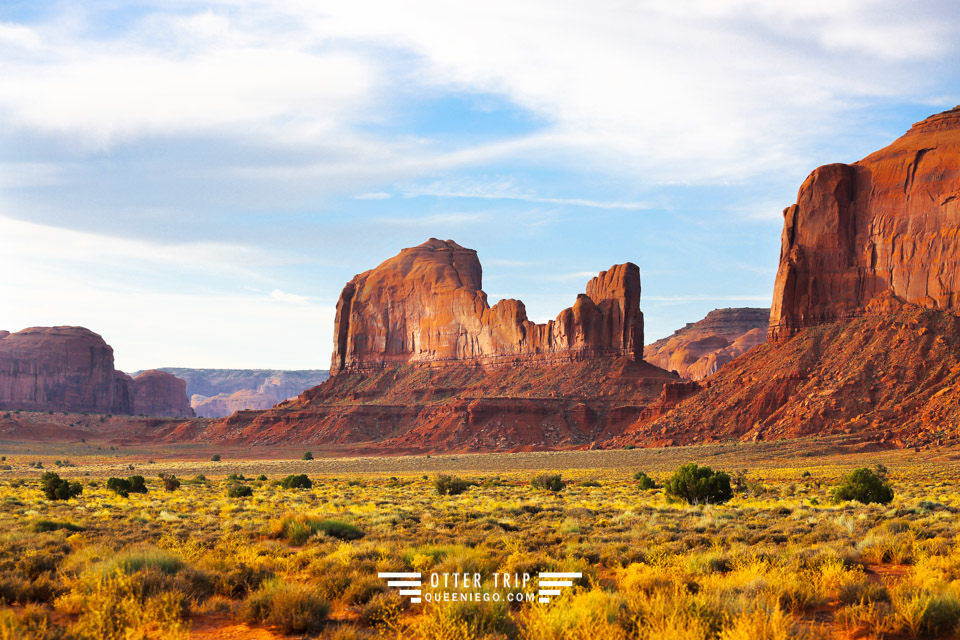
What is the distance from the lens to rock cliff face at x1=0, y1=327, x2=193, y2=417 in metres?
183

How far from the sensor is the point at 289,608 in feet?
33.2

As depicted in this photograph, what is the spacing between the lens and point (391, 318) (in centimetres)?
14800

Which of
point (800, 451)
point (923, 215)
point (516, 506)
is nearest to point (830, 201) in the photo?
point (923, 215)

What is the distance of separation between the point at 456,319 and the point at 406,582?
126 metres

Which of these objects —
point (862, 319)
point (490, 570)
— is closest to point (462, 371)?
point (862, 319)

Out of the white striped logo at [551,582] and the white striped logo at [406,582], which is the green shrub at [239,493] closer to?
the white striped logo at [406,582]

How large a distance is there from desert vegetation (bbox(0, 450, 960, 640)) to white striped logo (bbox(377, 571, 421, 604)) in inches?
6.2

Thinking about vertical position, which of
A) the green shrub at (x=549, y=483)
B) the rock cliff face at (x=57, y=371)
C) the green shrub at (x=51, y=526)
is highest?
the rock cliff face at (x=57, y=371)

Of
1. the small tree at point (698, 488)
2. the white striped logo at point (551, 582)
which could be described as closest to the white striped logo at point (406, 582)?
the white striped logo at point (551, 582)

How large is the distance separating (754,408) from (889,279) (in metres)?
20.4

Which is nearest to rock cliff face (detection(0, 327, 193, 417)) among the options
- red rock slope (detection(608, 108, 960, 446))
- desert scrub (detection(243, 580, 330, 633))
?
red rock slope (detection(608, 108, 960, 446))

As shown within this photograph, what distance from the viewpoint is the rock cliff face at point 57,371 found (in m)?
183

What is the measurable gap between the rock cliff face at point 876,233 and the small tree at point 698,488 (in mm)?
59931

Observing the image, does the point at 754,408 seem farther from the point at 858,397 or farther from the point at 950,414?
the point at 950,414
